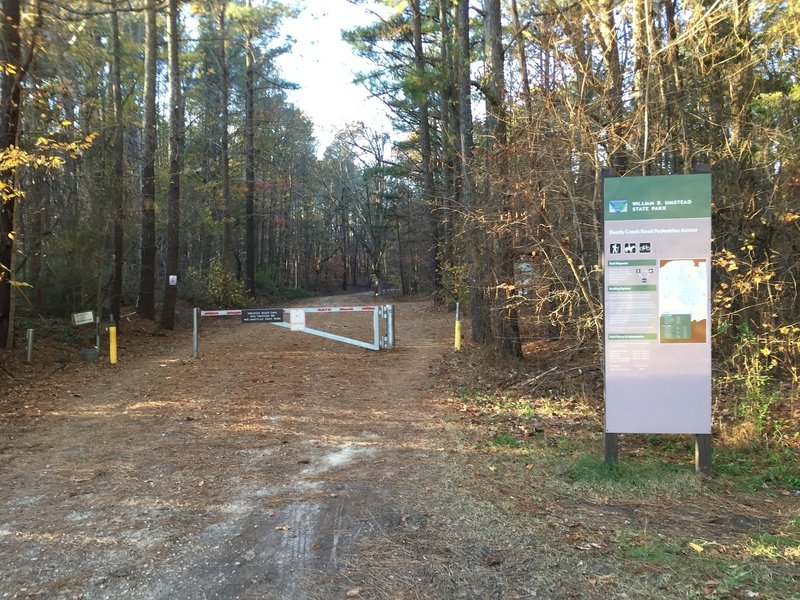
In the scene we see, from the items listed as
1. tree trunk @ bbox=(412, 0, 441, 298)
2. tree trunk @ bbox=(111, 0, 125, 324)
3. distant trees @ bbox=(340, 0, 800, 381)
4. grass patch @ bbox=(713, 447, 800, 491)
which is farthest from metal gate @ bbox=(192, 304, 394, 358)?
grass patch @ bbox=(713, 447, 800, 491)

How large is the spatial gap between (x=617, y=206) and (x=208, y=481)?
4627mm

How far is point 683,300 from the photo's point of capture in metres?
5.27

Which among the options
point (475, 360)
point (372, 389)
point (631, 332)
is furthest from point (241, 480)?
point (475, 360)

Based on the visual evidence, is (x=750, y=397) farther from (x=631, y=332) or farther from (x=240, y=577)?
(x=240, y=577)

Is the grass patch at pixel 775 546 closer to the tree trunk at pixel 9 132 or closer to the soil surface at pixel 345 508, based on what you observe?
the soil surface at pixel 345 508

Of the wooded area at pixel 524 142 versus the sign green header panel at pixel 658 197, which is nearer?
the sign green header panel at pixel 658 197

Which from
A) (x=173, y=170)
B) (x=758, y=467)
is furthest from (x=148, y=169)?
(x=758, y=467)

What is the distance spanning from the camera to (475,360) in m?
12.5

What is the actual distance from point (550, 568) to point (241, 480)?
122 inches

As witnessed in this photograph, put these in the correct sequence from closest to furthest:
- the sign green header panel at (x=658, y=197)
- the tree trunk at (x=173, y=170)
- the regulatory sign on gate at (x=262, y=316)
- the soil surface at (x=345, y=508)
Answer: the soil surface at (x=345, y=508) → the sign green header panel at (x=658, y=197) → the regulatory sign on gate at (x=262, y=316) → the tree trunk at (x=173, y=170)

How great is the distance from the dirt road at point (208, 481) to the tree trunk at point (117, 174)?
571 cm

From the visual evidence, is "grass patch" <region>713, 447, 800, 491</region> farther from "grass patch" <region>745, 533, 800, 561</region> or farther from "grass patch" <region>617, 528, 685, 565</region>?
"grass patch" <region>617, 528, 685, 565</region>

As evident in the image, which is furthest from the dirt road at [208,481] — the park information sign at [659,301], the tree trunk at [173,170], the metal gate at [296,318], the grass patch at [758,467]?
the tree trunk at [173,170]

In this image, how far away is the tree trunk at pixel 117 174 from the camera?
15.1 meters
